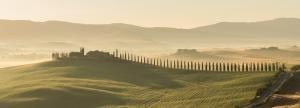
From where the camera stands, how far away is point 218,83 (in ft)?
270

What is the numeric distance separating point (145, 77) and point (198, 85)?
13.2 m

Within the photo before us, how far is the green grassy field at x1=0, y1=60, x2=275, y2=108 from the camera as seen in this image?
73.7 m

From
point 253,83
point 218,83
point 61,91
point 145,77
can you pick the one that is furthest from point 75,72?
point 253,83

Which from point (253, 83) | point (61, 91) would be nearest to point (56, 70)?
point (61, 91)

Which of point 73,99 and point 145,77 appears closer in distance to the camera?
point 73,99

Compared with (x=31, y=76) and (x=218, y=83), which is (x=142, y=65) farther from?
(x=218, y=83)

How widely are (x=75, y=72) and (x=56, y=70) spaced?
4.47 metres

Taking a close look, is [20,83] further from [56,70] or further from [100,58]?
[100,58]

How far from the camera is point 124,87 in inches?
3413

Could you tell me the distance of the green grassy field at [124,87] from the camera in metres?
73.7

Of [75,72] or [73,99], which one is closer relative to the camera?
[73,99]

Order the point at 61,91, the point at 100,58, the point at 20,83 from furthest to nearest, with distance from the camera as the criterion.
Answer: the point at 100,58 < the point at 20,83 < the point at 61,91

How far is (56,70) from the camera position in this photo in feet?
336

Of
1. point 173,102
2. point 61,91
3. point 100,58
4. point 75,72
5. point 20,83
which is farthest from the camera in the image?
point 100,58
